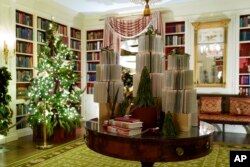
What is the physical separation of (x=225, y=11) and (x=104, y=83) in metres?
4.47

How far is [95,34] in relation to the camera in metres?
7.00

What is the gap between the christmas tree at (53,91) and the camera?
4.59m

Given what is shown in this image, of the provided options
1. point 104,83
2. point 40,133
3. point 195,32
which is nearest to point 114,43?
point 195,32

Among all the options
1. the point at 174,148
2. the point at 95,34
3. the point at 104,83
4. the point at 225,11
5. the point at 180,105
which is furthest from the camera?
the point at 95,34

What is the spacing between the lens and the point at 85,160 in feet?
11.9

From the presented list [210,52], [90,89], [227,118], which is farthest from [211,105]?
[90,89]

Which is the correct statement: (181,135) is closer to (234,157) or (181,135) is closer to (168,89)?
(168,89)

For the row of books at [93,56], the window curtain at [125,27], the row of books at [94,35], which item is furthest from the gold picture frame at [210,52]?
the row of books at [93,56]

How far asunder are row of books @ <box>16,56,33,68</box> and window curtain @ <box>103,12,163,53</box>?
186cm

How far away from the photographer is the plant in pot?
197 cm

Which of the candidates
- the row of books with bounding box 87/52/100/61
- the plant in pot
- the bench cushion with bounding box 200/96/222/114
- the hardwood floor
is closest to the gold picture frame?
the bench cushion with bounding box 200/96/222/114

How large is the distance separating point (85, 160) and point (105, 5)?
3992mm

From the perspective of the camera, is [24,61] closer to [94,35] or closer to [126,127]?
[94,35]

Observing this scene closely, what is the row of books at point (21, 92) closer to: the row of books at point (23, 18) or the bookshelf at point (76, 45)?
the row of books at point (23, 18)
